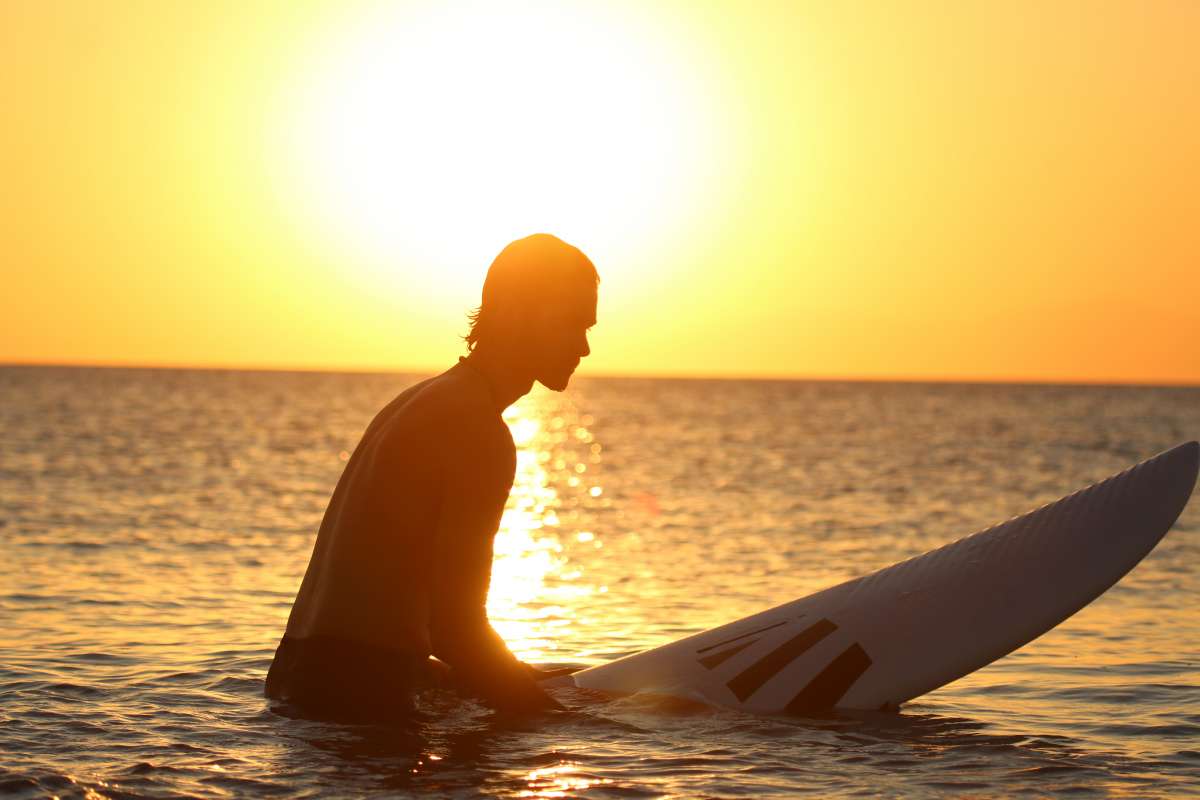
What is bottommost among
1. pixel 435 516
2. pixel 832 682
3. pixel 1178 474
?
pixel 832 682

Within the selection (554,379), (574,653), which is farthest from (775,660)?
(574,653)

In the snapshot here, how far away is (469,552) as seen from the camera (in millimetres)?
4754

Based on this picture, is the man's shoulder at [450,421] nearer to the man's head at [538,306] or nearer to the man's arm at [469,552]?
the man's arm at [469,552]

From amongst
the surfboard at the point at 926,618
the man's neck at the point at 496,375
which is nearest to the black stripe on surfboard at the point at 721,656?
the surfboard at the point at 926,618

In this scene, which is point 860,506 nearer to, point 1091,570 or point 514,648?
point 514,648

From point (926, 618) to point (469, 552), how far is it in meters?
2.96

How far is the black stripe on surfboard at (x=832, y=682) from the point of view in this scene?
640 cm

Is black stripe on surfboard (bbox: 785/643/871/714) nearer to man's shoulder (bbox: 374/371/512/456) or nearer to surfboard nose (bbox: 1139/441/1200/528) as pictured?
surfboard nose (bbox: 1139/441/1200/528)

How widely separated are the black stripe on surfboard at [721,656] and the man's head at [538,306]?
208 cm

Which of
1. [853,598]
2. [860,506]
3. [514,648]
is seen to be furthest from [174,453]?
[853,598]

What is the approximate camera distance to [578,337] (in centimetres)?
499

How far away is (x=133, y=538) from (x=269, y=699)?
35.6 ft

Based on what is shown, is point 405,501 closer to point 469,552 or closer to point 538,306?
point 469,552

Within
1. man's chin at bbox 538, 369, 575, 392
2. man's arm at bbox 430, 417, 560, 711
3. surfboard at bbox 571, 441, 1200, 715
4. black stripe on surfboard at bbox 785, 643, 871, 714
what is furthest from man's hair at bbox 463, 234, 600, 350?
black stripe on surfboard at bbox 785, 643, 871, 714
